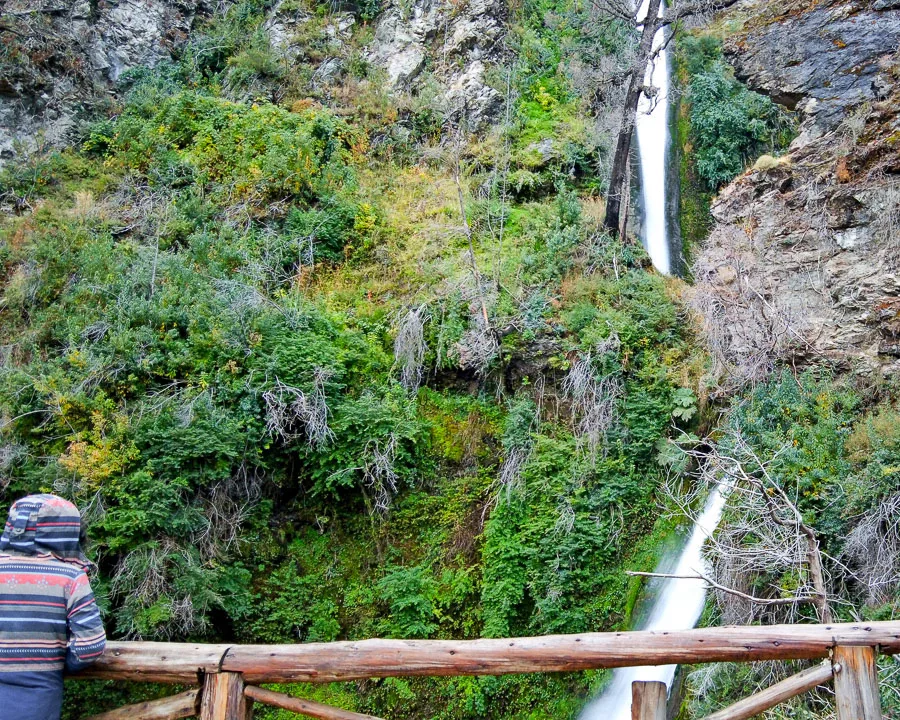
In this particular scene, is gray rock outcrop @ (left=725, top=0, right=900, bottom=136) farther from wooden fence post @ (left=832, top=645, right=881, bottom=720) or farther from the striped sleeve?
the striped sleeve

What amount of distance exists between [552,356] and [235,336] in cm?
432

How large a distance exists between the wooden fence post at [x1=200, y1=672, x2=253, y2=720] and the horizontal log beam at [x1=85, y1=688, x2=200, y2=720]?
0.08m

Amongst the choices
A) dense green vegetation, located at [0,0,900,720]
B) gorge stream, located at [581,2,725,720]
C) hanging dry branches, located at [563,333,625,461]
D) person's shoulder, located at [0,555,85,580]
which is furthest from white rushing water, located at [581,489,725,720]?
person's shoulder, located at [0,555,85,580]

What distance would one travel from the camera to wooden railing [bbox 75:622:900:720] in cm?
332

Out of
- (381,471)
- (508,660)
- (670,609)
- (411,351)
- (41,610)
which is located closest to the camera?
(41,610)

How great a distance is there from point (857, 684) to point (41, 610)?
3830 millimetres

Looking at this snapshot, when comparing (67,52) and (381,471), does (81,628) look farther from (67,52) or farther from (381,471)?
(67,52)

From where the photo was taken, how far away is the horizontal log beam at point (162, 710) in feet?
11.5

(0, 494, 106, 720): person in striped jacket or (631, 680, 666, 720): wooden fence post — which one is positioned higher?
(0, 494, 106, 720): person in striped jacket

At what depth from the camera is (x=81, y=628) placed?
3086 millimetres

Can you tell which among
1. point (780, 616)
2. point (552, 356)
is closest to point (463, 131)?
point (552, 356)

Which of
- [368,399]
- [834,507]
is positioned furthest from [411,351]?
[834,507]

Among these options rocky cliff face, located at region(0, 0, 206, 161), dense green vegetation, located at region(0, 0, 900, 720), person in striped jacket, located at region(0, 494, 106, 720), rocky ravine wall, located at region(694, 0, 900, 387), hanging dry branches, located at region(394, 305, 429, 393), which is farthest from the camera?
rocky cliff face, located at region(0, 0, 206, 161)

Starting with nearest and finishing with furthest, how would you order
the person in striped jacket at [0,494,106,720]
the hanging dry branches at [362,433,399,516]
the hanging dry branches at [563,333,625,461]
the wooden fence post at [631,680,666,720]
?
the person in striped jacket at [0,494,106,720] < the wooden fence post at [631,680,666,720] < the hanging dry branches at [362,433,399,516] < the hanging dry branches at [563,333,625,461]
